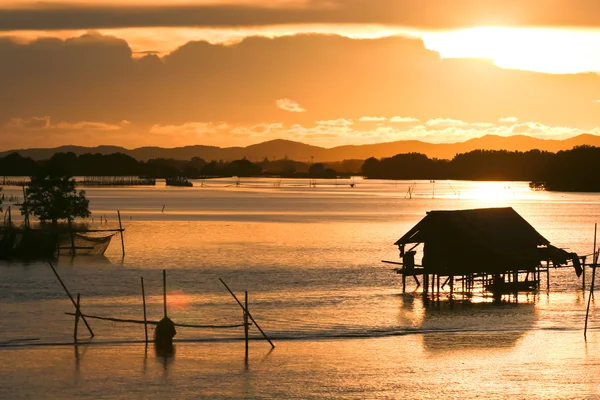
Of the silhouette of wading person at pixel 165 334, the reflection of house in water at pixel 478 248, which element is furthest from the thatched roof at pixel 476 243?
the silhouette of wading person at pixel 165 334

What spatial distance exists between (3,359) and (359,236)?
69223 millimetres

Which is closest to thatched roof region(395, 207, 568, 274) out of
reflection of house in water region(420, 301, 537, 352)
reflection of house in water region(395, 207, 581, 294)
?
reflection of house in water region(395, 207, 581, 294)

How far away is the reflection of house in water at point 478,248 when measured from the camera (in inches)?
2015

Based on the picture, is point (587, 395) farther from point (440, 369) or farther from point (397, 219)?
point (397, 219)

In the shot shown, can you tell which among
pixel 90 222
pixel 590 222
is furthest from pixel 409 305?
pixel 590 222

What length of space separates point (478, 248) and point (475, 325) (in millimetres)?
8914

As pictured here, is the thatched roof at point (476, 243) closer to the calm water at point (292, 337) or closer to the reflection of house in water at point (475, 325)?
the calm water at point (292, 337)

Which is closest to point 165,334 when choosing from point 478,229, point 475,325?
point 475,325

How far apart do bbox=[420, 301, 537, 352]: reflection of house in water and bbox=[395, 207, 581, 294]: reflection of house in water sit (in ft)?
8.02

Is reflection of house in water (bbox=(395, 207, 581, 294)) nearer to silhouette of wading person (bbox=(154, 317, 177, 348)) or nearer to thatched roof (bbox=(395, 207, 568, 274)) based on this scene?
thatched roof (bbox=(395, 207, 568, 274))

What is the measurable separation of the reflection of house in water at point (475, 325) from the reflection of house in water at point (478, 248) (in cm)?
245

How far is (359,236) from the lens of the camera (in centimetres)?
10175

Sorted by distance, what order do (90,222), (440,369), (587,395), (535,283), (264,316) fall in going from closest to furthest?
(587,395) < (440,369) < (264,316) < (535,283) < (90,222)

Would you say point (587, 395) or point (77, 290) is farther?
point (77, 290)
